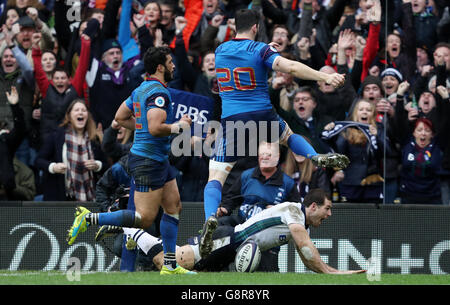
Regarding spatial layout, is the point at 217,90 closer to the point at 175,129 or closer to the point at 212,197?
the point at 175,129

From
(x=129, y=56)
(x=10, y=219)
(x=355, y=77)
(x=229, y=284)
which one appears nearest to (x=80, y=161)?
(x=10, y=219)

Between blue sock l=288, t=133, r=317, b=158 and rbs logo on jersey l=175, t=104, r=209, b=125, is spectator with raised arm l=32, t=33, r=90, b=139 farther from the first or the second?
blue sock l=288, t=133, r=317, b=158

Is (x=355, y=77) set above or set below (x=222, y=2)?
below

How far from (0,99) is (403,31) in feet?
19.0

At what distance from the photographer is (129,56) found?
12.6 meters

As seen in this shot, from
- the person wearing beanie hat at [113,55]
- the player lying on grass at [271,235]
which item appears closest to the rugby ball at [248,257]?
the player lying on grass at [271,235]

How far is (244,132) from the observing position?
8258 millimetres

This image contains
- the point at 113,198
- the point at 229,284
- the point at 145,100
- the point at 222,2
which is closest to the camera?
the point at 229,284

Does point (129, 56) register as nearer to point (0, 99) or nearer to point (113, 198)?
point (0, 99)

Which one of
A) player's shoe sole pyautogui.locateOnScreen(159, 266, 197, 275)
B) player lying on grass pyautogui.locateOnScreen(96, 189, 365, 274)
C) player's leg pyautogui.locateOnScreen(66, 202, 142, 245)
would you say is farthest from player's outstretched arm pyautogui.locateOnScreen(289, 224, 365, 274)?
player's leg pyautogui.locateOnScreen(66, 202, 142, 245)

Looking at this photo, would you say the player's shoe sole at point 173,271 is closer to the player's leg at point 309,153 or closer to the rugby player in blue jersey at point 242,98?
the rugby player in blue jersey at point 242,98

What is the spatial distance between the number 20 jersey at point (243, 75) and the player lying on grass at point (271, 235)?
4.33ft

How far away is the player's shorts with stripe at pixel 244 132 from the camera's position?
824 cm

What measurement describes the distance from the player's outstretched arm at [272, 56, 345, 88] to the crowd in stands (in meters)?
2.94
